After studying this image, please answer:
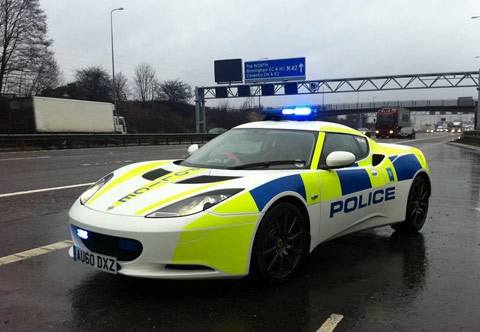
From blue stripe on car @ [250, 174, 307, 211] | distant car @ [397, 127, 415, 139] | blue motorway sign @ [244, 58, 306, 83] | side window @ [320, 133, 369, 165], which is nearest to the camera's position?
blue stripe on car @ [250, 174, 307, 211]

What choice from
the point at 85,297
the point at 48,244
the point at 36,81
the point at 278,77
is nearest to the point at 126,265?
the point at 85,297

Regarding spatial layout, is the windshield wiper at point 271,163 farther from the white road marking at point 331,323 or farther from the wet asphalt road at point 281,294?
the white road marking at point 331,323

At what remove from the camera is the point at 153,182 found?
394cm

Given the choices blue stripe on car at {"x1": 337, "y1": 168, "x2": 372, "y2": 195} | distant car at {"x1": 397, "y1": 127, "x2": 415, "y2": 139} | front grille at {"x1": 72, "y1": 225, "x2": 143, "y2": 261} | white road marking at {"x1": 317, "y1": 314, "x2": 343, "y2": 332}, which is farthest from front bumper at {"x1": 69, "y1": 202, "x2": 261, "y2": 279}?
distant car at {"x1": 397, "y1": 127, "x2": 415, "y2": 139}

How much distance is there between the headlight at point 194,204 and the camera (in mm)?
3295

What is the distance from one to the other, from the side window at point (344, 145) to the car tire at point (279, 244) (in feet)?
2.65

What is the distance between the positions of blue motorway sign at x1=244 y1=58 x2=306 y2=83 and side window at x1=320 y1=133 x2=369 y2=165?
131 ft

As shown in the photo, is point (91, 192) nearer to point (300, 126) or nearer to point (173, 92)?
point (300, 126)

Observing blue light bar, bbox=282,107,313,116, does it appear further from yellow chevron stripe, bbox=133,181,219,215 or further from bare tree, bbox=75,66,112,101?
bare tree, bbox=75,66,112,101

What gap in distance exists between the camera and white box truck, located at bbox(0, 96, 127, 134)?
91.0 ft

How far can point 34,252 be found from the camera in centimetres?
463

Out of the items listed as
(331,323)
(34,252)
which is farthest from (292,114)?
(34,252)

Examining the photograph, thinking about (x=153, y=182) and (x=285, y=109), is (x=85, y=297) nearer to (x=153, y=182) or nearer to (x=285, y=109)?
(x=153, y=182)

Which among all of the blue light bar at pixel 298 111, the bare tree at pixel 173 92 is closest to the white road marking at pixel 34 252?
the blue light bar at pixel 298 111
